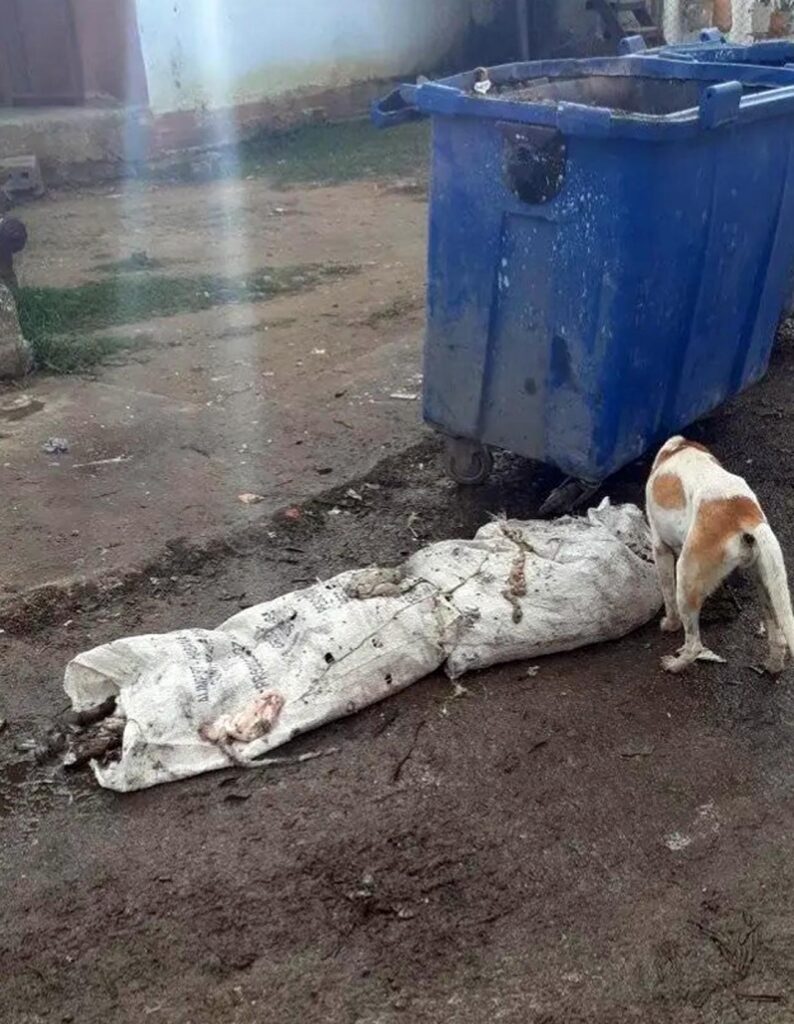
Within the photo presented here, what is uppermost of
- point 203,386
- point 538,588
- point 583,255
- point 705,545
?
point 583,255

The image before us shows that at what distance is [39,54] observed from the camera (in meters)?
10.4

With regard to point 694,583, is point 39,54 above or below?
above

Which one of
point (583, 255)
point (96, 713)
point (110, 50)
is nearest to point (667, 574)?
point (583, 255)

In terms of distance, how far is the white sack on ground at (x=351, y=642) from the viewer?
304 cm

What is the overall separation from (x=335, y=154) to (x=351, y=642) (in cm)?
885

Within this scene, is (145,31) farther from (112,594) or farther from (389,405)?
(112,594)

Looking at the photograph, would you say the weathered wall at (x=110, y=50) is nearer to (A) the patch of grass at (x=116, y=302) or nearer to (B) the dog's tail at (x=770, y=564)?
(A) the patch of grass at (x=116, y=302)

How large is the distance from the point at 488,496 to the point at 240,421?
1.36 meters

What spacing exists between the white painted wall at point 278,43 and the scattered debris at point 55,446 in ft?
21.2

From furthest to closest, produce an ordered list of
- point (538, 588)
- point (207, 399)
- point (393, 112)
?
point (207, 399) → point (393, 112) → point (538, 588)

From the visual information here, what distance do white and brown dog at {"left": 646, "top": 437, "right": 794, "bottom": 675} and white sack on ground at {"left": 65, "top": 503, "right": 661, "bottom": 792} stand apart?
0.70ft

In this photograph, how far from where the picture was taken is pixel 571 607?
348cm

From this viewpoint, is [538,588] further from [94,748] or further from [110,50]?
[110,50]

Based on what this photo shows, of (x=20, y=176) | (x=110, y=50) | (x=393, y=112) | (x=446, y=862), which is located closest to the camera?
(x=446, y=862)
